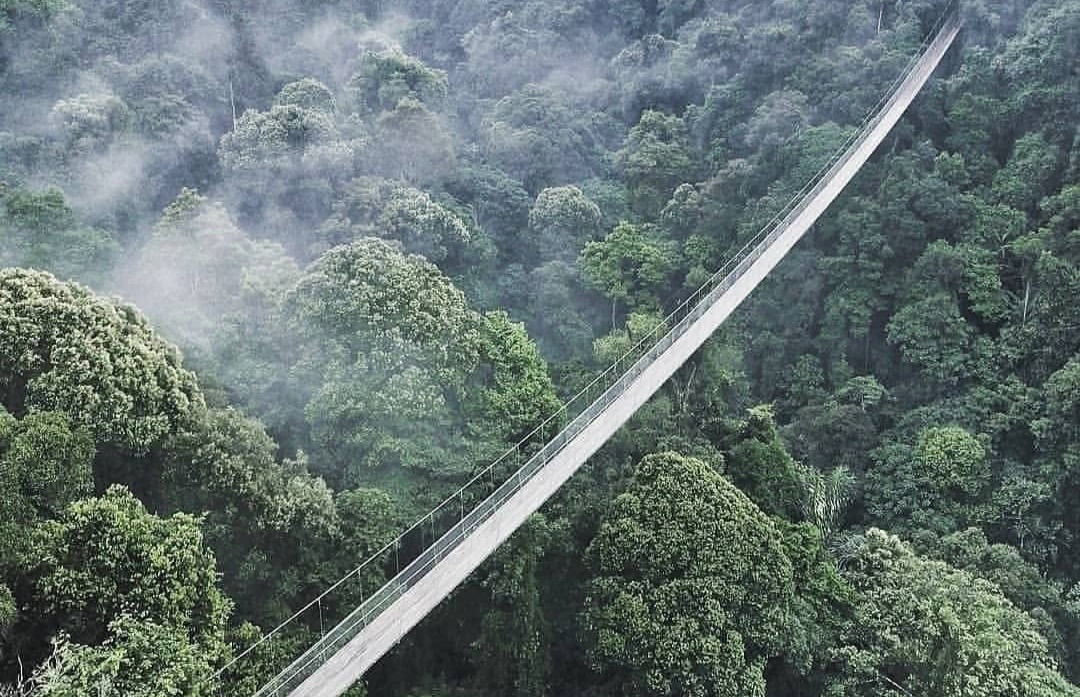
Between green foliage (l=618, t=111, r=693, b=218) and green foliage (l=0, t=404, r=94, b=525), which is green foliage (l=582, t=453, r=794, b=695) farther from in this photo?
green foliage (l=618, t=111, r=693, b=218)

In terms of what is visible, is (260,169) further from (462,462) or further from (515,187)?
(462,462)

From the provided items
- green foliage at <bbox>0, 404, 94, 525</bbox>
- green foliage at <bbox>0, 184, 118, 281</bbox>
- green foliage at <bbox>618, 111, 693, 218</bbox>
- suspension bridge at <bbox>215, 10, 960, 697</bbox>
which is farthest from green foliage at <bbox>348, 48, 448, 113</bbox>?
green foliage at <bbox>0, 404, 94, 525</bbox>

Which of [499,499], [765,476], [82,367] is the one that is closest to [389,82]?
[765,476]

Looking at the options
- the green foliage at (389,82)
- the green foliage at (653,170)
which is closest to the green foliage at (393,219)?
the green foliage at (389,82)

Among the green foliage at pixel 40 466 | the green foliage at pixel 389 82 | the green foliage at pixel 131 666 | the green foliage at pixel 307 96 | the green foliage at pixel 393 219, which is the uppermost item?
the green foliage at pixel 389 82

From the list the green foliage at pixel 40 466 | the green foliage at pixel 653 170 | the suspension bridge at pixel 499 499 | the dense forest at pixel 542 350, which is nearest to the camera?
the green foliage at pixel 40 466

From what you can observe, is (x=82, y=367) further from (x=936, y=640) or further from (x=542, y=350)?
(x=542, y=350)

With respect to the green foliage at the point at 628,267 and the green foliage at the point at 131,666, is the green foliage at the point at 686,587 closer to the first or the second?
the green foliage at the point at 131,666
